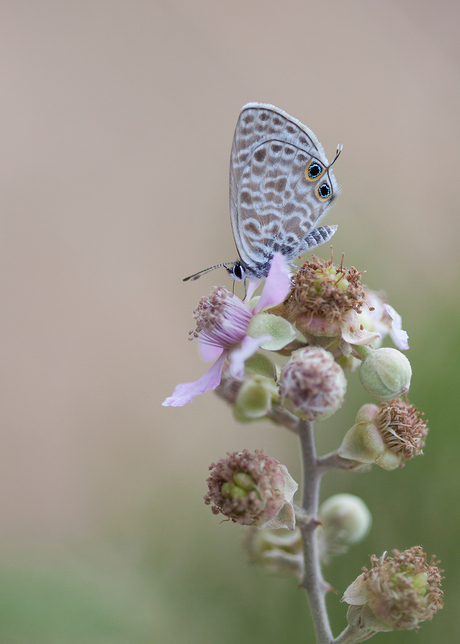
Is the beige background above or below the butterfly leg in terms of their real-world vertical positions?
above

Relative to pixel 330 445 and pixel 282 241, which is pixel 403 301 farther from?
pixel 282 241

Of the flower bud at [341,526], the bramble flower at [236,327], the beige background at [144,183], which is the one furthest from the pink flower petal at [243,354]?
the beige background at [144,183]

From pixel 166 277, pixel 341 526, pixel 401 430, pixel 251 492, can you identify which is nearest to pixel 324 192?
pixel 401 430

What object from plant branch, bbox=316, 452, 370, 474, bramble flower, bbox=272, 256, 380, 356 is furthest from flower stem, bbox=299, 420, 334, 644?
bramble flower, bbox=272, 256, 380, 356

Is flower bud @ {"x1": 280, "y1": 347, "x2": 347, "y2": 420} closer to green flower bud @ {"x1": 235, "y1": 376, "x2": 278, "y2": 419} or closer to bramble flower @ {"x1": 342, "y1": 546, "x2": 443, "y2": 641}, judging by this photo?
green flower bud @ {"x1": 235, "y1": 376, "x2": 278, "y2": 419}

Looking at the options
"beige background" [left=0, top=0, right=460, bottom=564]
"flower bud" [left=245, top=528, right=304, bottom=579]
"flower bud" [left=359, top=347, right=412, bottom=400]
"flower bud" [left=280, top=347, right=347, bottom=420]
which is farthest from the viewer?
"beige background" [left=0, top=0, right=460, bottom=564]

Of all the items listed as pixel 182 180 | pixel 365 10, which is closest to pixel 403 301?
pixel 182 180

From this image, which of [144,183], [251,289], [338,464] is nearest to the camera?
[338,464]

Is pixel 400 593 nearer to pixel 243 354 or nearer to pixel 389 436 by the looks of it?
pixel 389 436
